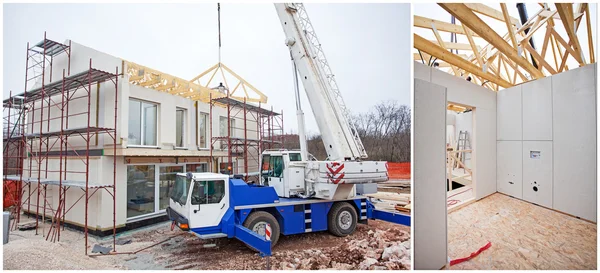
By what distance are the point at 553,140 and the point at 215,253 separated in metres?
7.83

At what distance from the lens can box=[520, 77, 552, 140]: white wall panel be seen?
7570 millimetres

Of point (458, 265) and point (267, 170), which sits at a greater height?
point (267, 170)

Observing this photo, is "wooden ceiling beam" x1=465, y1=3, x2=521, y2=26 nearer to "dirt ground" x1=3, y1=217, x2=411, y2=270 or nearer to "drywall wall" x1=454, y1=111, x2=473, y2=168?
"drywall wall" x1=454, y1=111, x2=473, y2=168

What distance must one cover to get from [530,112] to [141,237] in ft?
32.2

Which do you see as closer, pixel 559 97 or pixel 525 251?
pixel 525 251

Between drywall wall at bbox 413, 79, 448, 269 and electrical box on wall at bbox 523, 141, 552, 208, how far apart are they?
5.27 metres

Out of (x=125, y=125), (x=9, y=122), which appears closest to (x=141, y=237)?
(x=125, y=125)

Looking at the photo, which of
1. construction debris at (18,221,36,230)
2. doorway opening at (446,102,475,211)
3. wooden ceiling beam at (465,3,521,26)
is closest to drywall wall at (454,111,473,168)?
doorway opening at (446,102,475,211)

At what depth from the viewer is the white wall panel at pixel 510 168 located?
8.27 metres

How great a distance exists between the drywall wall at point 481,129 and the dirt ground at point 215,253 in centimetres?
255

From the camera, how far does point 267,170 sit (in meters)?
8.23

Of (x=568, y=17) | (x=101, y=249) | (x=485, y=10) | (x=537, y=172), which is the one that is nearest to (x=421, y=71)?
(x=485, y=10)

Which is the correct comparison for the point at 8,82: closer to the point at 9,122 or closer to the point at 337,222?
the point at 9,122

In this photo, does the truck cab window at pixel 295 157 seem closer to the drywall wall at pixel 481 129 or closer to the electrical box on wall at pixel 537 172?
the drywall wall at pixel 481 129
